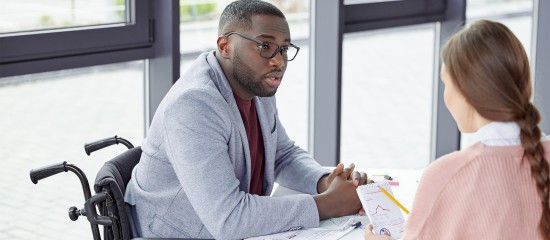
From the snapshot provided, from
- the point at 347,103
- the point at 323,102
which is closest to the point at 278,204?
the point at 323,102

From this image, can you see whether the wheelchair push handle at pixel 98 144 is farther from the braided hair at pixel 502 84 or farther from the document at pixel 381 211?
the braided hair at pixel 502 84

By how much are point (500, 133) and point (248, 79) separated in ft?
3.12

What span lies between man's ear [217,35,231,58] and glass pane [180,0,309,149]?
39.8 inches

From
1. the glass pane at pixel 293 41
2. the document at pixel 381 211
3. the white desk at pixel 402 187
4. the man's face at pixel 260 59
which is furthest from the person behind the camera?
the glass pane at pixel 293 41

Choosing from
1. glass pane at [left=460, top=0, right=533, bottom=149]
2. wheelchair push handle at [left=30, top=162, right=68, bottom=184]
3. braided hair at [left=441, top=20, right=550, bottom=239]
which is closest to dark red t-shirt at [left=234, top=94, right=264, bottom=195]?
wheelchair push handle at [left=30, top=162, right=68, bottom=184]

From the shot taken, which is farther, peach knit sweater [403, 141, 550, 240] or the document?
the document

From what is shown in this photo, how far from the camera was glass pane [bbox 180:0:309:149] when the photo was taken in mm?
3740

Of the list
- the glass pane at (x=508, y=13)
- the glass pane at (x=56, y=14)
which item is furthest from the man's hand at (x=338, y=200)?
the glass pane at (x=508, y=13)

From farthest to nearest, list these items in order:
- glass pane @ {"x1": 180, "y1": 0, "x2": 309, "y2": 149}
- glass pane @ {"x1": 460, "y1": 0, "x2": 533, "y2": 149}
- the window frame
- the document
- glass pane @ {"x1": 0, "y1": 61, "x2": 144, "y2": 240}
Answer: glass pane @ {"x1": 460, "y1": 0, "x2": 533, "y2": 149}, glass pane @ {"x1": 180, "y1": 0, "x2": 309, "y2": 149}, glass pane @ {"x1": 0, "y1": 61, "x2": 144, "y2": 240}, the window frame, the document

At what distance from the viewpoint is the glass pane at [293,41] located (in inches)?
147

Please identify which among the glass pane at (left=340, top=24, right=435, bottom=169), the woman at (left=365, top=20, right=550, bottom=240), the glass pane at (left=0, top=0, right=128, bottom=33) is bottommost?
the glass pane at (left=340, top=24, right=435, bottom=169)

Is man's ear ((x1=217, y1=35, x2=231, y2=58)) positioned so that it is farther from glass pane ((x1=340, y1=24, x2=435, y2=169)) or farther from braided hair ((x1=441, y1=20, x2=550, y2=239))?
glass pane ((x1=340, y1=24, x2=435, y2=169))

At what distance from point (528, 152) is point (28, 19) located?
6.32 ft

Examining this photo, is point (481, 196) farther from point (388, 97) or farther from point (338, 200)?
point (388, 97)
